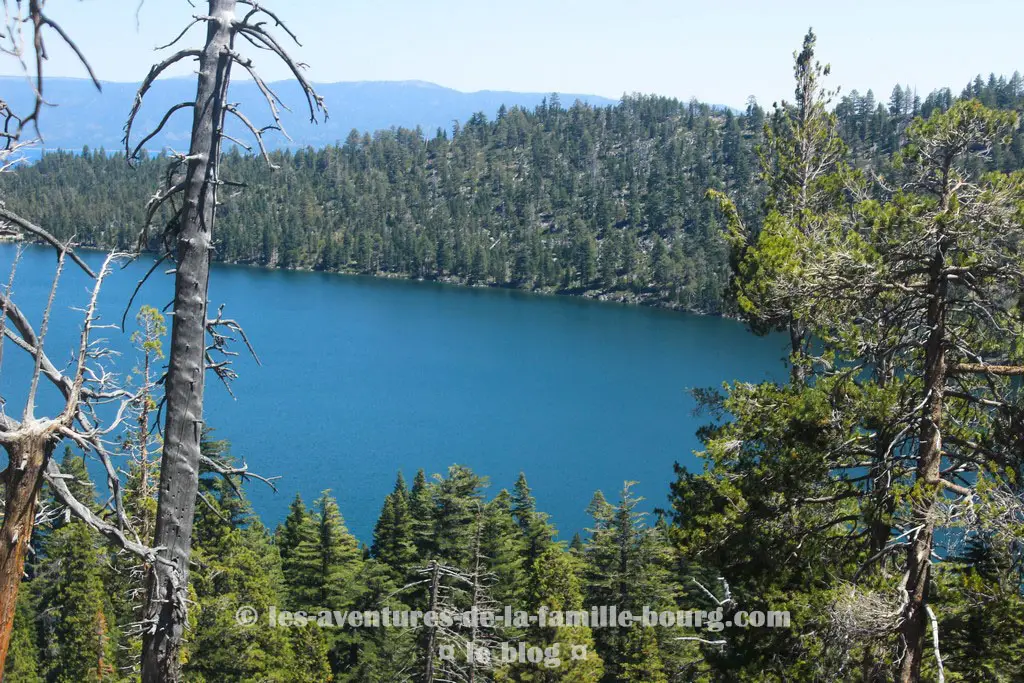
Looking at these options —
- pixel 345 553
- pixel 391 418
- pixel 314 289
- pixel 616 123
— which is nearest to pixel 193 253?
pixel 345 553

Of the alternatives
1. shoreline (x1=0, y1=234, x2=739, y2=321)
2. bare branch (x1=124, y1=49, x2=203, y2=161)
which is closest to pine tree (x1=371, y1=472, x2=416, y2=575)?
bare branch (x1=124, y1=49, x2=203, y2=161)

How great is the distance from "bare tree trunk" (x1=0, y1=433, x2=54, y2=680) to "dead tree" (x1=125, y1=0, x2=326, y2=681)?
61 centimetres

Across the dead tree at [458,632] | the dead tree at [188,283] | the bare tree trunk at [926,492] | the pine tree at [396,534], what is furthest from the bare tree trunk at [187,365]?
the pine tree at [396,534]

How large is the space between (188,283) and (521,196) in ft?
524

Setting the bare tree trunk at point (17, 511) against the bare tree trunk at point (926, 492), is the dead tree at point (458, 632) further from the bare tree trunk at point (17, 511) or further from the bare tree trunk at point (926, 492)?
the bare tree trunk at point (17, 511)

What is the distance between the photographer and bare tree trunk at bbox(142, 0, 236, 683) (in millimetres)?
3342

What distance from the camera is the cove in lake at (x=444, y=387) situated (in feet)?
137

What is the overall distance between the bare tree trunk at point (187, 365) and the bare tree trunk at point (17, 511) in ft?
2.09

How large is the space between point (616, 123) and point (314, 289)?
9480cm

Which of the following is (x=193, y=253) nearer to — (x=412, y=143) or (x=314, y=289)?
(x=314, y=289)

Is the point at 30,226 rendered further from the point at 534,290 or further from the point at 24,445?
the point at 534,290

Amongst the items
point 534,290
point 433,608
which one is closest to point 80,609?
point 433,608

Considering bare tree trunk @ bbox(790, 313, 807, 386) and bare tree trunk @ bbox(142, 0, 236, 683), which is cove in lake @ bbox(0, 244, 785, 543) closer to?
bare tree trunk @ bbox(790, 313, 807, 386)

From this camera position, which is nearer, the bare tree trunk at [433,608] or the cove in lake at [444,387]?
the bare tree trunk at [433,608]
